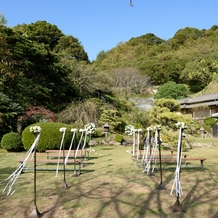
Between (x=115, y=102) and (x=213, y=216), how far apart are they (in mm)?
20159

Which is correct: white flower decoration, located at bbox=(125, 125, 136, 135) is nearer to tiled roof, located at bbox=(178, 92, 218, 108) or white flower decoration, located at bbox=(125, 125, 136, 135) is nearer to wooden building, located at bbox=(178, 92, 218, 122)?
wooden building, located at bbox=(178, 92, 218, 122)

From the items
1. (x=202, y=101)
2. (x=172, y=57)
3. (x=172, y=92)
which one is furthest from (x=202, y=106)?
(x=172, y=57)

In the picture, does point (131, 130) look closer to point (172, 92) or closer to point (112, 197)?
point (112, 197)

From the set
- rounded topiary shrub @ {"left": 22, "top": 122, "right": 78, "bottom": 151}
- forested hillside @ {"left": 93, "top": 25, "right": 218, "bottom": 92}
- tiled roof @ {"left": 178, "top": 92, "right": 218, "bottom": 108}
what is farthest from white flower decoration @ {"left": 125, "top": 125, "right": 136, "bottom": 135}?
forested hillside @ {"left": 93, "top": 25, "right": 218, "bottom": 92}

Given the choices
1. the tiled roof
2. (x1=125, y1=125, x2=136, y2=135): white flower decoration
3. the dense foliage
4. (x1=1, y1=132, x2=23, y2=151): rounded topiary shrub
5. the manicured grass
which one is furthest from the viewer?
the dense foliage

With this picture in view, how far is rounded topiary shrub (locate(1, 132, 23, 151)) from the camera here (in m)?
11.7

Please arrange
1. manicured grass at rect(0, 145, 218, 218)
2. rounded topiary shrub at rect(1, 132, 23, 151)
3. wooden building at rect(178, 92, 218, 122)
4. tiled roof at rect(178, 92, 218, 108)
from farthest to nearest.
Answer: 1. wooden building at rect(178, 92, 218, 122)
2. tiled roof at rect(178, 92, 218, 108)
3. rounded topiary shrub at rect(1, 132, 23, 151)
4. manicured grass at rect(0, 145, 218, 218)

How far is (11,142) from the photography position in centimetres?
1176

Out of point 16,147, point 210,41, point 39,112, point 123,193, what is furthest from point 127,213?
point 210,41

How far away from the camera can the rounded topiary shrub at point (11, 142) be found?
11.7 m

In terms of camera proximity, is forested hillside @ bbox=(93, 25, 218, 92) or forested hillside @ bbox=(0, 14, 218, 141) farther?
forested hillside @ bbox=(93, 25, 218, 92)

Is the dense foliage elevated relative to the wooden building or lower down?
elevated

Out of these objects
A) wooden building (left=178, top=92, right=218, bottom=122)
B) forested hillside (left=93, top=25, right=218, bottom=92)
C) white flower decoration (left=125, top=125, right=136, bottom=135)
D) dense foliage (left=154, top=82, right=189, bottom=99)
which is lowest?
white flower decoration (left=125, top=125, right=136, bottom=135)

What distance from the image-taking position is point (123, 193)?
4.42 meters
